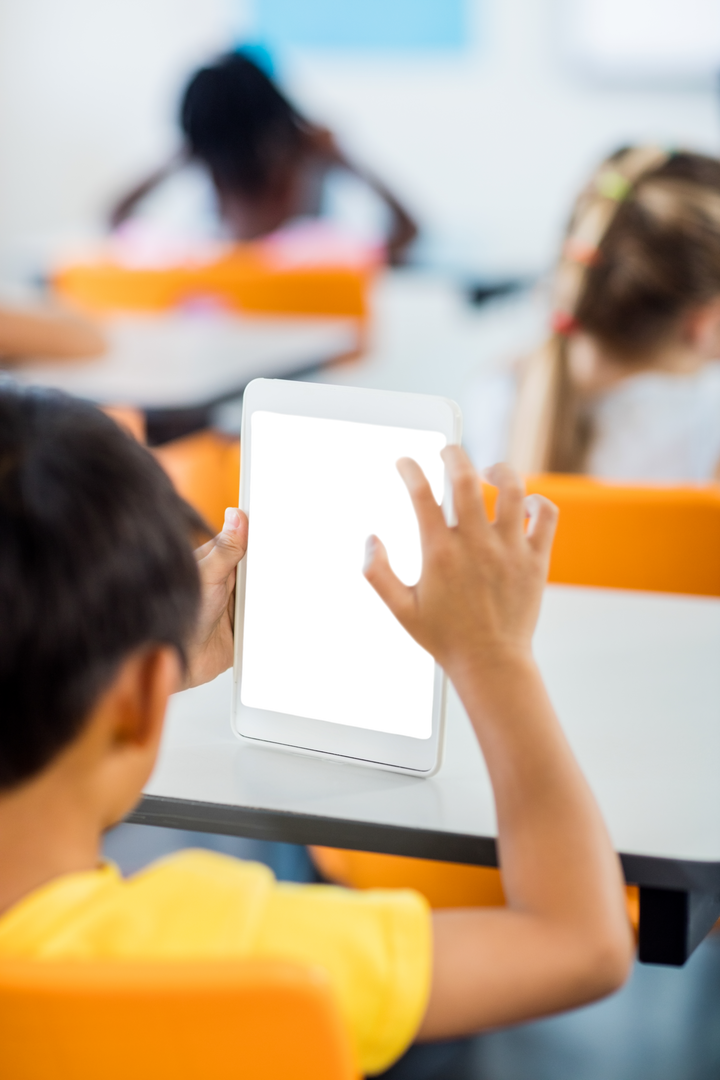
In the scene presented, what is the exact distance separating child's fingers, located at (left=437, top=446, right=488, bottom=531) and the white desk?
20 centimetres

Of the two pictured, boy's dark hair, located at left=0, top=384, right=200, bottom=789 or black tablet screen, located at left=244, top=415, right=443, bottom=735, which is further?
black tablet screen, located at left=244, top=415, right=443, bottom=735

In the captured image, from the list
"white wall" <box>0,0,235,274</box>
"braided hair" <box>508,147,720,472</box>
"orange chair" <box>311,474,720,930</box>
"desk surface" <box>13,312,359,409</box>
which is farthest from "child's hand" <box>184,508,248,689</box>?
"white wall" <box>0,0,235,274</box>

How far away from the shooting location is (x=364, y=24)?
16.0ft

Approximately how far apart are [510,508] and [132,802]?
275 millimetres

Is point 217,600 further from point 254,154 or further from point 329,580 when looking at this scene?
point 254,154

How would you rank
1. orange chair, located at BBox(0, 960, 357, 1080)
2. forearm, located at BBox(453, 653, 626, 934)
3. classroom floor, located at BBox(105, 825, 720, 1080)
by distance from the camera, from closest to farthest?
1. orange chair, located at BBox(0, 960, 357, 1080)
2. forearm, located at BBox(453, 653, 626, 934)
3. classroom floor, located at BBox(105, 825, 720, 1080)

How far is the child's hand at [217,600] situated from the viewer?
85 centimetres

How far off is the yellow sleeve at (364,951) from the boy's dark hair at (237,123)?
11.2ft

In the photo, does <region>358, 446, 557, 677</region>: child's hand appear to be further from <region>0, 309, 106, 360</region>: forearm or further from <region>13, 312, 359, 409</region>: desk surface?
<region>0, 309, 106, 360</region>: forearm

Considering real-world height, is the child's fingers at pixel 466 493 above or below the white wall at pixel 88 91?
below

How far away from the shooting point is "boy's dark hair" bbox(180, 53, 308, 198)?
12.0 feet

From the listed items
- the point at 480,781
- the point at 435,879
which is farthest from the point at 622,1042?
the point at 480,781

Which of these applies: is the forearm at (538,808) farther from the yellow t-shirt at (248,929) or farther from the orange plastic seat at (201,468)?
the orange plastic seat at (201,468)

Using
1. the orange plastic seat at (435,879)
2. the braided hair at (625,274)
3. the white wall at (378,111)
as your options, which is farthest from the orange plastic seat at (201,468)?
the white wall at (378,111)
